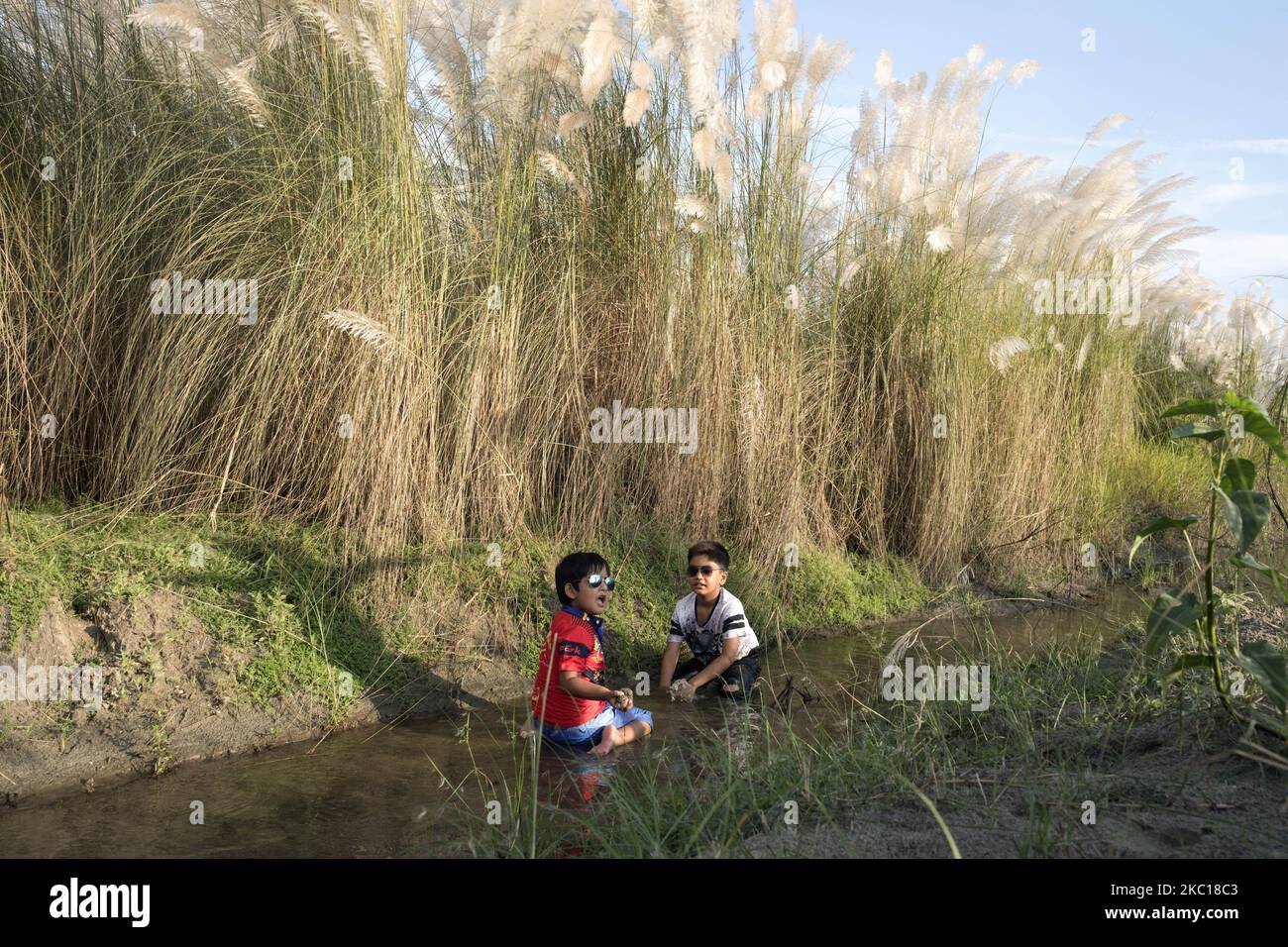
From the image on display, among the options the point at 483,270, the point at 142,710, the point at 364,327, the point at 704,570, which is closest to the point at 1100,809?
the point at 704,570

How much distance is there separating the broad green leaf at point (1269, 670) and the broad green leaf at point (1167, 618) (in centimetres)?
15

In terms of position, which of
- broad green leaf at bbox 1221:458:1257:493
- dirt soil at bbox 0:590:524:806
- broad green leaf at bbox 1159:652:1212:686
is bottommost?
dirt soil at bbox 0:590:524:806

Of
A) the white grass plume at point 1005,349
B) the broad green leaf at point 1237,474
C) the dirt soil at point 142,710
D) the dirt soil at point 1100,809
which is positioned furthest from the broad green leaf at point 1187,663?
the white grass plume at point 1005,349

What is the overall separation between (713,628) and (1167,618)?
2.43m

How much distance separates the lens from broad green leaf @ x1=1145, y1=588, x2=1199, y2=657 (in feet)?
9.06

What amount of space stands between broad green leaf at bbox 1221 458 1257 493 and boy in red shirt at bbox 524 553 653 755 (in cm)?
221

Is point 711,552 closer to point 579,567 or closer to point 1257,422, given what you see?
point 579,567

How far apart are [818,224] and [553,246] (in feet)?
5.53

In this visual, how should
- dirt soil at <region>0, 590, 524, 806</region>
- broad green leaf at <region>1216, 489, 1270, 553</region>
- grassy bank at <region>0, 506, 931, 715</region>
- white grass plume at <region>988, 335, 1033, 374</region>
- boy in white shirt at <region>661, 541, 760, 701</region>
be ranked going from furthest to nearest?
white grass plume at <region>988, 335, 1033, 374</region> < boy in white shirt at <region>661, 541, 760, 701</region> < grassy bank at <region>0, 506, 931, 715</region> < dirt soil at <region>0, 590, 524, 806</region> < broad green leaf at <region>1216, 489, 1270, 553</region>

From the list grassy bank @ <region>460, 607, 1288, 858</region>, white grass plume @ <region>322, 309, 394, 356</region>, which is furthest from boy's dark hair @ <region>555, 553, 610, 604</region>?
white grass plume @ <region>322, 309, 394, 356</region>

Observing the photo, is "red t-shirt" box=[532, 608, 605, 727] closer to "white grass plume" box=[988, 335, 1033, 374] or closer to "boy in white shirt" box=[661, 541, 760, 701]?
"boy in white shirt" box=[661, 541, 760, 701]

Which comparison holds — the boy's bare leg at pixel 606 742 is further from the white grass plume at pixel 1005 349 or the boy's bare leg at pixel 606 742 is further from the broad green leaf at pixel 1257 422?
the white grass plume at pixel 1005 349

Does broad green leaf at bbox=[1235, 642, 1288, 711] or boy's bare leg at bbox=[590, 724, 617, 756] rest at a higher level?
broad green leaf at bbox=[1235, 642, 1288, 711]

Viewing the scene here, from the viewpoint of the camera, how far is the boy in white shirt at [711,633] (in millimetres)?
4793
